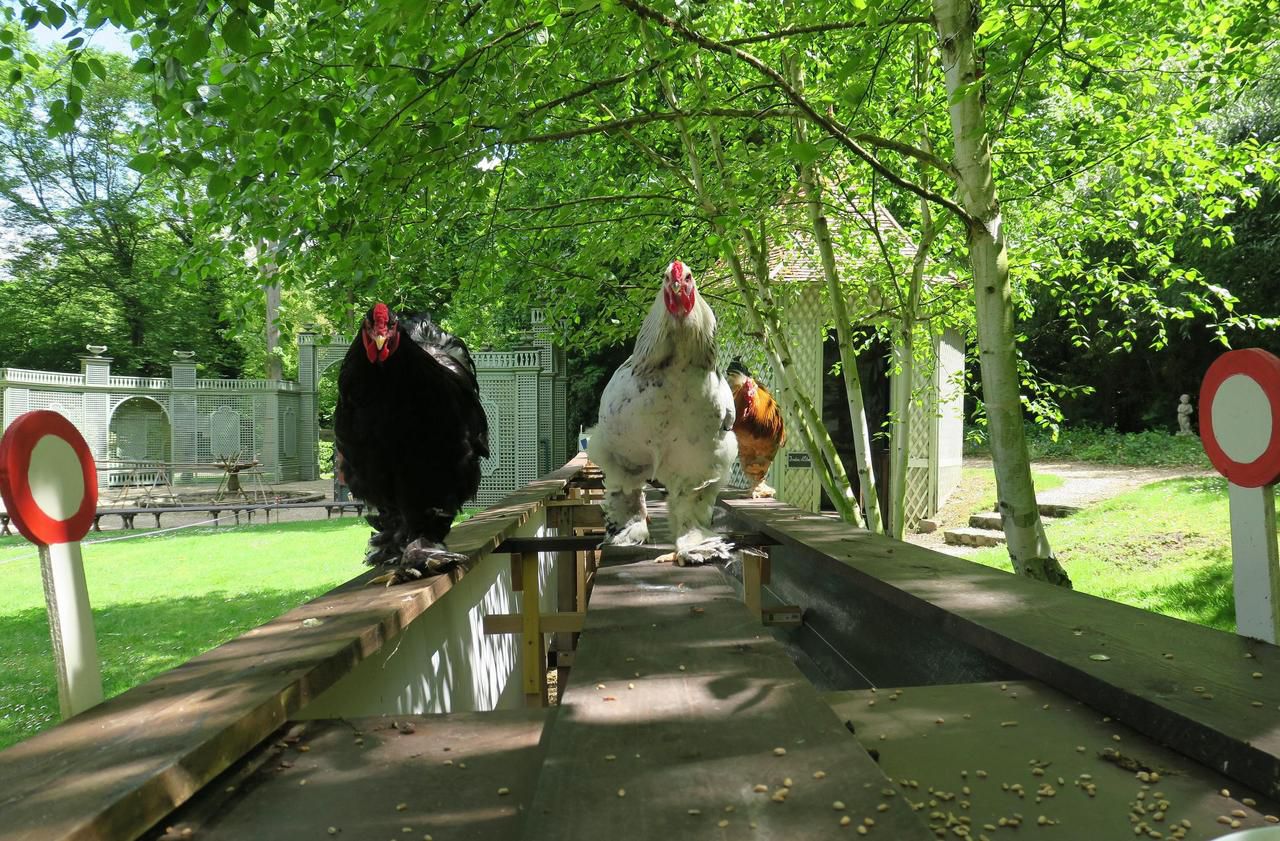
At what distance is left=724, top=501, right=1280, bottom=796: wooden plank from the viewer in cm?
117

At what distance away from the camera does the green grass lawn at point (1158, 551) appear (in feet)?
19.1

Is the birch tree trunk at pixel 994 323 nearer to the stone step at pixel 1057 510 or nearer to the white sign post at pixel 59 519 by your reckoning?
the white sign post at pixel 59 519

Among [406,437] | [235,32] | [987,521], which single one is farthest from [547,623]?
[987,521]

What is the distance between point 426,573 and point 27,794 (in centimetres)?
154

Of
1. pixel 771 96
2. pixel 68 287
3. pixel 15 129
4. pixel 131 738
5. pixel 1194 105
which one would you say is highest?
pixel 15 129

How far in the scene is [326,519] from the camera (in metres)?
14.9

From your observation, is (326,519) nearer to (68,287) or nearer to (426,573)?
(426,573)

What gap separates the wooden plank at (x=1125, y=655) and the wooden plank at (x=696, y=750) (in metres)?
0.52

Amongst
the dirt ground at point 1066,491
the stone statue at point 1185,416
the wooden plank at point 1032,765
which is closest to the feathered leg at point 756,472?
the wooden plank at point 1032,765

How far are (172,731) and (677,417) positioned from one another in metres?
2.14

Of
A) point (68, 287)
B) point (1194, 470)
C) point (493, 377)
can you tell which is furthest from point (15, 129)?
point (1194, 470)

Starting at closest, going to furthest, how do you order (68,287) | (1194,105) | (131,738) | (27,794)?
(27,794) → (131,738) → (1194,105) → (68,287)

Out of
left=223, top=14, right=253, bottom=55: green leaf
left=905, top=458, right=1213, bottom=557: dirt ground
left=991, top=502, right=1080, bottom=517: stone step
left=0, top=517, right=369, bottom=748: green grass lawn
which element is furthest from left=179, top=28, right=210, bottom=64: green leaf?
left=991, top=502, right=1080, bottom=517: stone step

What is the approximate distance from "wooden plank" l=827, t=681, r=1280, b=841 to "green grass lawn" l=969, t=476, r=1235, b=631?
4.21 m
